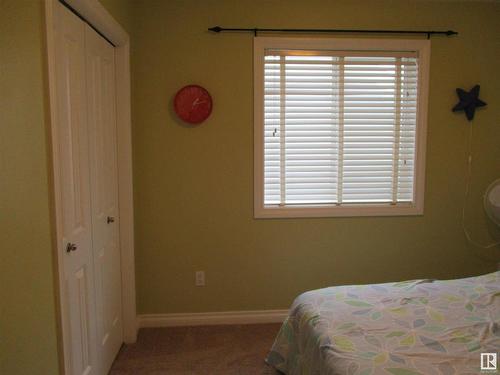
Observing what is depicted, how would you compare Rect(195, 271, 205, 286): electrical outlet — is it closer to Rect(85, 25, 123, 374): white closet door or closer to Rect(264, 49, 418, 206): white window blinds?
Rect(85, 25, 123, 374): white closet door

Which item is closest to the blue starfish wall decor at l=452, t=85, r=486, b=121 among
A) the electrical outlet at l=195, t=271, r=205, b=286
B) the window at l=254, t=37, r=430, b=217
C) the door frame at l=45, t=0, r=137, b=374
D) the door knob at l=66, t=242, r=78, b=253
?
the window at l=254, t=37, r=430, b=217

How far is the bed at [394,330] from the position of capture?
130cm

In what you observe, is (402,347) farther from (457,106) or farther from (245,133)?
(457,106)

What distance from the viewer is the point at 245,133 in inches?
108

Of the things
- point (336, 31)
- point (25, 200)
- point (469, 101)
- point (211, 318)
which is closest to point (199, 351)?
point (211, 318)

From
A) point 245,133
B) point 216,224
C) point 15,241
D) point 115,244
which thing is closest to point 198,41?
point 245,133

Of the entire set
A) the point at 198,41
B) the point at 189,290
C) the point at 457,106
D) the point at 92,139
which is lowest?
the point at 189,290

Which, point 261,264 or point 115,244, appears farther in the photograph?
point 261,264

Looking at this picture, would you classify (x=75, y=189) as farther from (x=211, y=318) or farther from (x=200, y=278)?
(x=211, y=318)

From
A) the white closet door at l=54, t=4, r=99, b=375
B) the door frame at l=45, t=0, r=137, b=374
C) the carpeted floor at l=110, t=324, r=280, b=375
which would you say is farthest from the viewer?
the carpeted floor at l=110, t=324, r=280, b=375

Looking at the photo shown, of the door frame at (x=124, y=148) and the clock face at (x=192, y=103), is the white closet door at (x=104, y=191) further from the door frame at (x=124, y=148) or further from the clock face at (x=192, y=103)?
the clock face at (x=192, y=103)

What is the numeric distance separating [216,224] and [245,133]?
2.39 feet

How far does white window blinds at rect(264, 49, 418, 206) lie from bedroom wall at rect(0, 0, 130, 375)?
173cm

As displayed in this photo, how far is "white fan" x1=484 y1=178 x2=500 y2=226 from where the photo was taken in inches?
104
